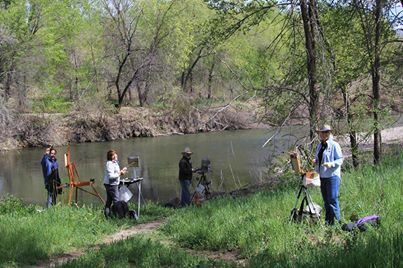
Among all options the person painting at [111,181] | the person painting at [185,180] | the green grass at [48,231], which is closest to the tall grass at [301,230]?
the green grass at [48,231]

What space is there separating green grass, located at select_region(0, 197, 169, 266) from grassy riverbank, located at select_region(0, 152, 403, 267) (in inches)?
0.6

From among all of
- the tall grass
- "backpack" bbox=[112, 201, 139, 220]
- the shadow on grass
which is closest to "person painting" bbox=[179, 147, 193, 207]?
"backpack" bbox=[112, 201, 139, 220]

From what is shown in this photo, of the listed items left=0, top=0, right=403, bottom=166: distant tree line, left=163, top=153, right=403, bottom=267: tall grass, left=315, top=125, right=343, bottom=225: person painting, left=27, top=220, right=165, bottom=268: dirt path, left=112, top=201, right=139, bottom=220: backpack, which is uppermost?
left=0, top=0, right=403, bottom=166: distant tree line

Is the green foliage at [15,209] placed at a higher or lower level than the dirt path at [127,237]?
higher

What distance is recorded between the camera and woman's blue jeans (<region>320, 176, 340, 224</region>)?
814 centimetres

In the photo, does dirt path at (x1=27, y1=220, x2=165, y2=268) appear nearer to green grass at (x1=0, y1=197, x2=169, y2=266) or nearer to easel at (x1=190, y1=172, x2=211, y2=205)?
green grass at (x1=0, y1=197, x2=169, y2=266)

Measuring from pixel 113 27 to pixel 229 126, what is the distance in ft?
46.0

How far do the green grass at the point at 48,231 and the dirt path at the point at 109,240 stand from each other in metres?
0.16

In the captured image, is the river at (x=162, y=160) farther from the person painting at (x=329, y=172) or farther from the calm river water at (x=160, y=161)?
the person painting at (x=329, y=172)

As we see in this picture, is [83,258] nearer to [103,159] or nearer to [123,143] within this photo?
[103,159]

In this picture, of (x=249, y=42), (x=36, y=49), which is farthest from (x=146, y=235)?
(x=249, y=42)

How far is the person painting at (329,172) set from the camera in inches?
321

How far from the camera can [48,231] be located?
9.37m

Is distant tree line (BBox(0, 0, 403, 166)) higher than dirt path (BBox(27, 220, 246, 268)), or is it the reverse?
distant tree line (BBox(0, 0, 403, 166))
